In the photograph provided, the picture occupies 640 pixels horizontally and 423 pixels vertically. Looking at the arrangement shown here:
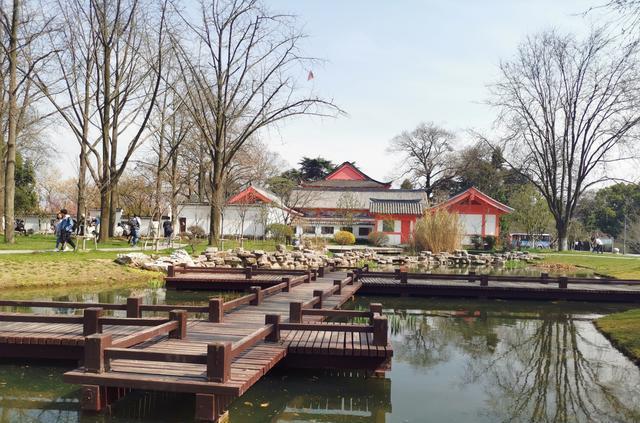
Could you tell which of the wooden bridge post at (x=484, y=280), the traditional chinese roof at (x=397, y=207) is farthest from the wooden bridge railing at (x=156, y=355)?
the traditional chinese roof at (x=397, y=207)

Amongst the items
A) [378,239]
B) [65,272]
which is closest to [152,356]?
[65,272]

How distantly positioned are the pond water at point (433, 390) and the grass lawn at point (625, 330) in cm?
20

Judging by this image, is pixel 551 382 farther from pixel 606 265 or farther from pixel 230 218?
pixel 230 218

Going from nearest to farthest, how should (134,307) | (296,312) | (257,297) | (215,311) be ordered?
(296,312), (134,307), (215,311), (257,297)

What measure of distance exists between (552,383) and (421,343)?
254cm

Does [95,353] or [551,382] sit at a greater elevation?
[95,353]

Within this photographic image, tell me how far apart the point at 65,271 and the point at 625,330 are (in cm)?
1392

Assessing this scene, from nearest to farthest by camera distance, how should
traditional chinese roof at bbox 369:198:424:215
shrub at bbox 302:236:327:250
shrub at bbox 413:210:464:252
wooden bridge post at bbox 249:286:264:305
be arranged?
1. wooden bridge post at bbox 249:286:264:305
2. shrub at bbox 413:210:464:252
3. shrub at bbox 302:236:327:250
4. traditional chinese roof at bbox 369:198:424:215

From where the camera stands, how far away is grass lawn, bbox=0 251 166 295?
1397 centimetres

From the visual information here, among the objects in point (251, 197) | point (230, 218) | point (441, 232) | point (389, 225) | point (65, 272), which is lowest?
point (65, 272)

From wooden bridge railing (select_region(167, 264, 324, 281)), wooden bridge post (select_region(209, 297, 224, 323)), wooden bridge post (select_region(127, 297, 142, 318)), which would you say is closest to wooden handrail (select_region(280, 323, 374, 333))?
wooden bridge post (select_region(209, 297, 224, 323))

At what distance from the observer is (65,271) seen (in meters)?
15.2

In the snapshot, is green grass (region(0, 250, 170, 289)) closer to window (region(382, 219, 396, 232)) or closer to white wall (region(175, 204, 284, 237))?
white wall (region(175, 204, 284, 237))

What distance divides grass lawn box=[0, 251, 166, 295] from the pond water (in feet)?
25.2
